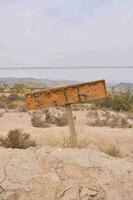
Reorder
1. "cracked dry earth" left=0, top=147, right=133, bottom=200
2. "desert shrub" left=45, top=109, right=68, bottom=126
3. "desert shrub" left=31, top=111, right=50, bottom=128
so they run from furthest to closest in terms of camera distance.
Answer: "desert shrub" left=45, top=109, right=68, bottom=126
"desert shrub" left=31, top=111, right=50, bottom=128
"cracked dry earth" left=0, top=147, right=133, bottom=200

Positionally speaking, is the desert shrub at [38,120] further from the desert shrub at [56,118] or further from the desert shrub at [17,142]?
the desert shrub at [17,142]

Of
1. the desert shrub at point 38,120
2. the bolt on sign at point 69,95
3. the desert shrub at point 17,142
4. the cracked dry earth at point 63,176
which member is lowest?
the cracked dry earth at point 63,176

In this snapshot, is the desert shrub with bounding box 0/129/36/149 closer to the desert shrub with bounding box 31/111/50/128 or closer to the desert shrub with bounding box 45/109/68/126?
the desert shrub with bounding box 31/111/50/128

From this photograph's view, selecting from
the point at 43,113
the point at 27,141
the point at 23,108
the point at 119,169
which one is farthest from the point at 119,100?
the point at 119,169

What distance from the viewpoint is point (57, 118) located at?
18.2m

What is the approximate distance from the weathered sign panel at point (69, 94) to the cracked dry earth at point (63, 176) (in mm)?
1309

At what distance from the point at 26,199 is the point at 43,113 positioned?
12358mm

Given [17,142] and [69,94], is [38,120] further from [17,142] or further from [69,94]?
[69,94]

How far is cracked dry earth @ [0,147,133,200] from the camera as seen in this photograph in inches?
273

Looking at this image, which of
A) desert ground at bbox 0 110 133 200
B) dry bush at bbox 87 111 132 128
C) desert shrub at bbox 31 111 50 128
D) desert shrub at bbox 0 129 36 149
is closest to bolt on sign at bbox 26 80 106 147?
desert ground at bbox 0 110 133 200

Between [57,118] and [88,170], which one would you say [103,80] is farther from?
[57,118]

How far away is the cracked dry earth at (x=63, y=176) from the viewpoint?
6945 mm

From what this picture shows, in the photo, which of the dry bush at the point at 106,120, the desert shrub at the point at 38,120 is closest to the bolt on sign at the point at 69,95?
the desert shrub at the point at 38,120

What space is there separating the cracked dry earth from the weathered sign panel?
131cm
